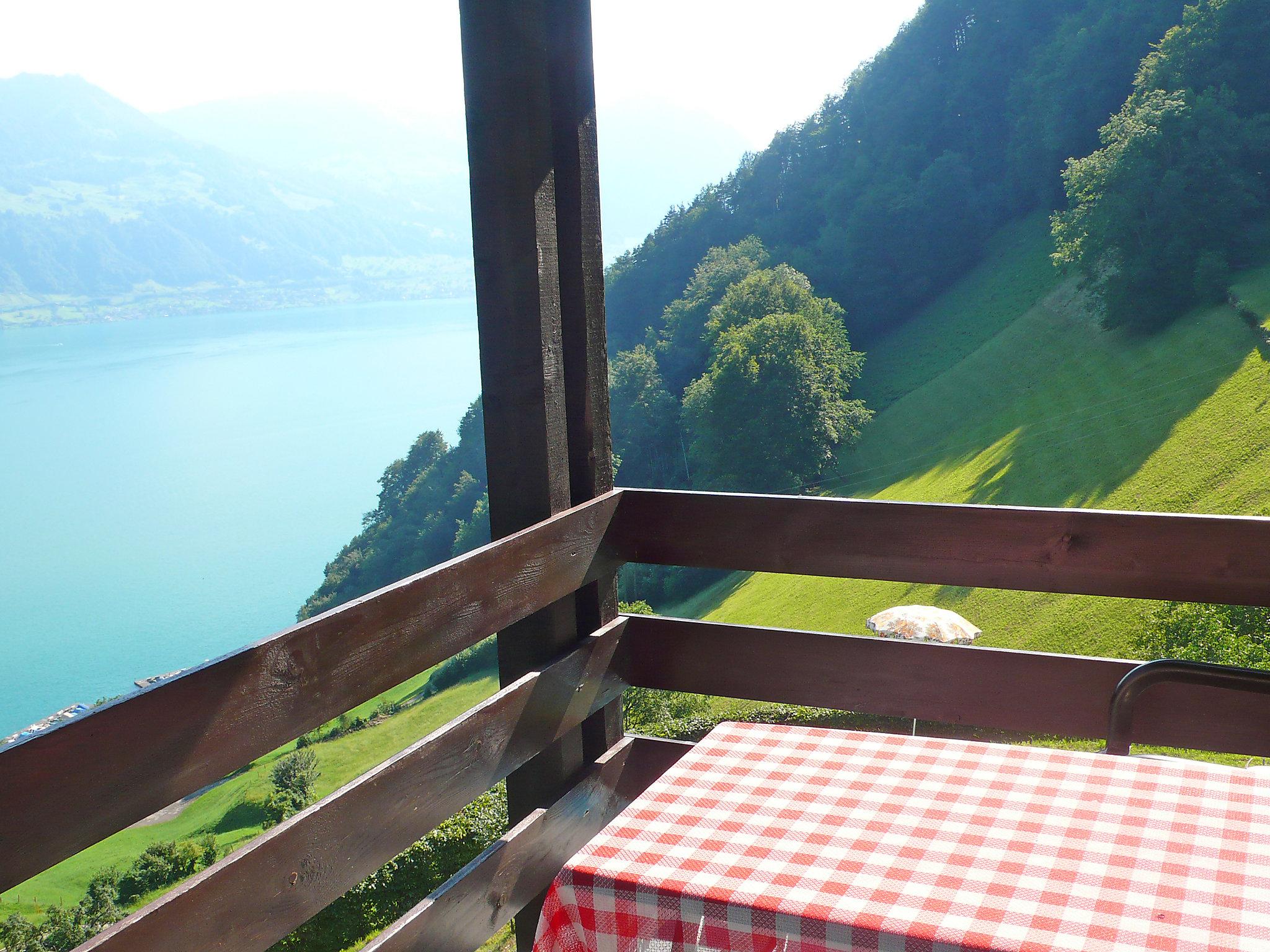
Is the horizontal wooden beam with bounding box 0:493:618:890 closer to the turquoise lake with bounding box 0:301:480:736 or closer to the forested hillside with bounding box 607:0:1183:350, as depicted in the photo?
the turquoise lake with bounding box 0:301:480:736

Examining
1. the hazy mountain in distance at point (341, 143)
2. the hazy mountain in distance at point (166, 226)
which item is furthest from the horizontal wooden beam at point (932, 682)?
the hazy mountain in distance at point (341, 143)

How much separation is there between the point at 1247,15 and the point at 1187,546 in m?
38.8

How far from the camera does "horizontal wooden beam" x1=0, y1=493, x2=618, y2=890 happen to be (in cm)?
91

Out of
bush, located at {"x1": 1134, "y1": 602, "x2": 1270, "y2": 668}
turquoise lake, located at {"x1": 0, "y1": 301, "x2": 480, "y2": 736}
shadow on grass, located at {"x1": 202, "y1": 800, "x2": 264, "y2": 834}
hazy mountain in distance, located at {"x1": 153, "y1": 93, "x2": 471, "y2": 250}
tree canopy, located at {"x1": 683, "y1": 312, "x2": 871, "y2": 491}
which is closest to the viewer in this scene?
bush, located at {"x1": 1134, "y1": 602, "x2": 1270, "y2": 668}

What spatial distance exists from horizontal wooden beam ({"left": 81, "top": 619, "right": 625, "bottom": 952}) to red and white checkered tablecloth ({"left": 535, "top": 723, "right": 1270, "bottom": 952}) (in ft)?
1.22

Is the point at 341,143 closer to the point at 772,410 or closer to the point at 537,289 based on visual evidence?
the point at 772,410

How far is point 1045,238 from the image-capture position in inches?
1606

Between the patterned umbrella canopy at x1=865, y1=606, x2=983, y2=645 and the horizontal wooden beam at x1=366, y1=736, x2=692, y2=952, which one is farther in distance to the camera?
the patterned umbrella canopy at x1=865, y1=606, x2=983, y2=645

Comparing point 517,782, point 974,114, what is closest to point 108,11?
point 974,114

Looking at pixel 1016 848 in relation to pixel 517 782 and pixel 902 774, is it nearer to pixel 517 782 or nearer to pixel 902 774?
pixel 902 774

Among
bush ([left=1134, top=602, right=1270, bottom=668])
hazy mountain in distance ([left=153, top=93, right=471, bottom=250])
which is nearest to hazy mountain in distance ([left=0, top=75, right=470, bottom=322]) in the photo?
hazy mountain in distance ([left=153, top=93, right=471, bottom=250])

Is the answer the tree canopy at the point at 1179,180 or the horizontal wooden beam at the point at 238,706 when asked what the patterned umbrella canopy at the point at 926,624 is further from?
the tree canopy at the point at 1179,180

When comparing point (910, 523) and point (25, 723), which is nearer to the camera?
point (910, 523)

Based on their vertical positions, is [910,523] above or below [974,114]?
below
